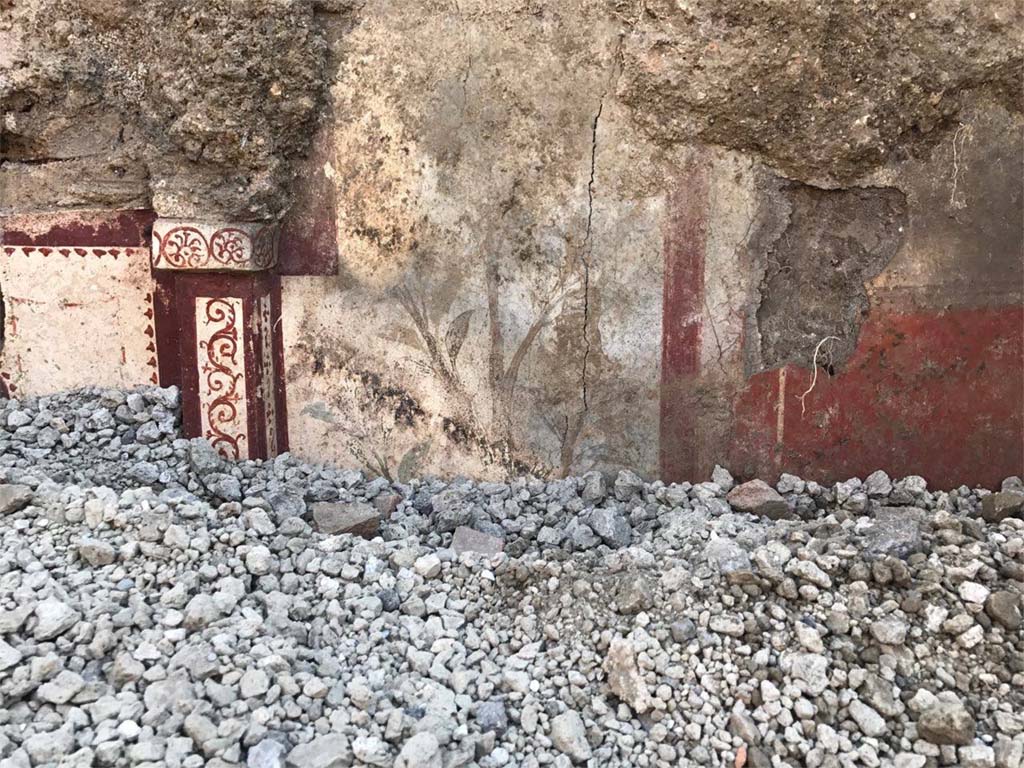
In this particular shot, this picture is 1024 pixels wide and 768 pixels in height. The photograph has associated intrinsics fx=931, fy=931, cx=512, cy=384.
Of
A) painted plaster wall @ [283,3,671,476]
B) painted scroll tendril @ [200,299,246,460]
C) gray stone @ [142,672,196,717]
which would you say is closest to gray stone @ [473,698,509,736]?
gray stone @ [142,672,196,717]

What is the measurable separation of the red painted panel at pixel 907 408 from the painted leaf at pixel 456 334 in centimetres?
92

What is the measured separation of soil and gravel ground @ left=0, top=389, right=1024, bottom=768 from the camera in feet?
6.47

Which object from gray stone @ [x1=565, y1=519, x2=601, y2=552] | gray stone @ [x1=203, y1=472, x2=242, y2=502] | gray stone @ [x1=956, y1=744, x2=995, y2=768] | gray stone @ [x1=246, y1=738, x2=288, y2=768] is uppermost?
gray stone @ [x1=203, y1=472, x2=242, y2=502]

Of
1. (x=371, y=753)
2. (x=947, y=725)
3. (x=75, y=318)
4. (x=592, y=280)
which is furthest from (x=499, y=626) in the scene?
(x=75, y=318)

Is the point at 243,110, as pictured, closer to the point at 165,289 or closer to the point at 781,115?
the point at 165,289

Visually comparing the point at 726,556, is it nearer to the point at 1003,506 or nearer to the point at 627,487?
the point at 627,487

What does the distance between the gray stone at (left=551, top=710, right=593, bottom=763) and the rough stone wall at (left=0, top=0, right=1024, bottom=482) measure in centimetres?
115

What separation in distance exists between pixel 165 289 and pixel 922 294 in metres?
2.43

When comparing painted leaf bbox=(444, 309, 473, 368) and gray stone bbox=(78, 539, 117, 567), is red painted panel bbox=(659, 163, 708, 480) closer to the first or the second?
painted leaf bbox=(444, 309, 473, 368)

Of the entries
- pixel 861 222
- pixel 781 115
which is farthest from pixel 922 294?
pixel 781 115

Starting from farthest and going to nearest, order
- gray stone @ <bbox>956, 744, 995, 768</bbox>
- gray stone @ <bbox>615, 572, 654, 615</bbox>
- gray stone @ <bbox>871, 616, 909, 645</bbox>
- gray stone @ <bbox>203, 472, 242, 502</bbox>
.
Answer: gray stone @ <bbox>203, 472, 242, 502</bbox> → gray stone @ <bbox>615, 572, 654, 615</bbox> → gray stone @ <bbox>871, 616, 909, 645</bbox> → gray stone @ <bbox>956, 744, 995, 768</bbox>

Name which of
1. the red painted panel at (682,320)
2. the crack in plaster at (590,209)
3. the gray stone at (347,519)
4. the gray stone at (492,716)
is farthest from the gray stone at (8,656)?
the red painted panel at (682,320)

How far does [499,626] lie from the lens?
93.5 inches

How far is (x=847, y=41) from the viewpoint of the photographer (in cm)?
273
